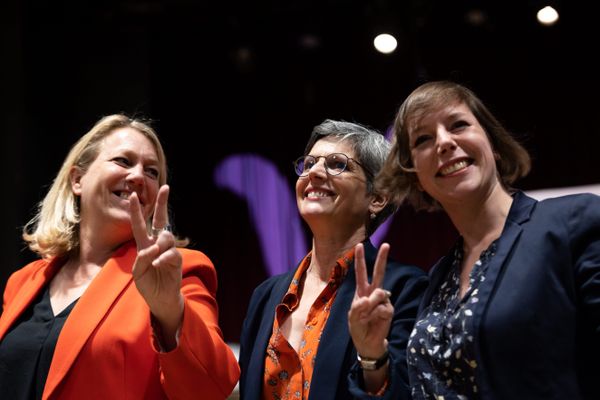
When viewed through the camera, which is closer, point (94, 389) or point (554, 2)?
point (94, 389)

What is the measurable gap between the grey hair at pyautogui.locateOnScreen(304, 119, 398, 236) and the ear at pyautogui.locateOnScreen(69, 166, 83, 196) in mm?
795

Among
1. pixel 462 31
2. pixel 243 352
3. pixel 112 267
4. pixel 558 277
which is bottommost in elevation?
pixel 243 352

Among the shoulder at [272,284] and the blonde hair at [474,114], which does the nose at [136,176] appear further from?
the blonde hair at [474,114]

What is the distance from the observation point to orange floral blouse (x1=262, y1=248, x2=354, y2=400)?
2.05 metres

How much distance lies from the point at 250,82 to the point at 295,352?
3.98m

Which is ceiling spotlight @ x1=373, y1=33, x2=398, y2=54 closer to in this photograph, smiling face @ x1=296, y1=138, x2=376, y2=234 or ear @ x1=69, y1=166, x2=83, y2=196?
smiling face @ x1=296, y1=138, x2=376, y2=234

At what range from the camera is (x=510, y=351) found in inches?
62.2

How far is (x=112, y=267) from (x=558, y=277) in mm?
1331

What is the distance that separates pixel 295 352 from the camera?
2.08 m

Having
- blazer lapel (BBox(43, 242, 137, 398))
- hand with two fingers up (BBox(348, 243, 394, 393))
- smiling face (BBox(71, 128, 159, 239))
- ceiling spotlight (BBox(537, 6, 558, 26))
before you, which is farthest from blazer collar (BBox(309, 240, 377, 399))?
ceiling spotlight (BBox(537, 6, 558, 26))

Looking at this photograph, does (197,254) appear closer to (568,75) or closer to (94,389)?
(94,389)

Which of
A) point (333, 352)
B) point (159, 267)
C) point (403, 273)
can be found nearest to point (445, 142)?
point (403, 273)

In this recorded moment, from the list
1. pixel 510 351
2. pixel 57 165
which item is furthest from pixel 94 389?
pixel 57 165

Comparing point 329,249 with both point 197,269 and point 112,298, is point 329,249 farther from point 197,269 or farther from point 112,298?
point 112,298
